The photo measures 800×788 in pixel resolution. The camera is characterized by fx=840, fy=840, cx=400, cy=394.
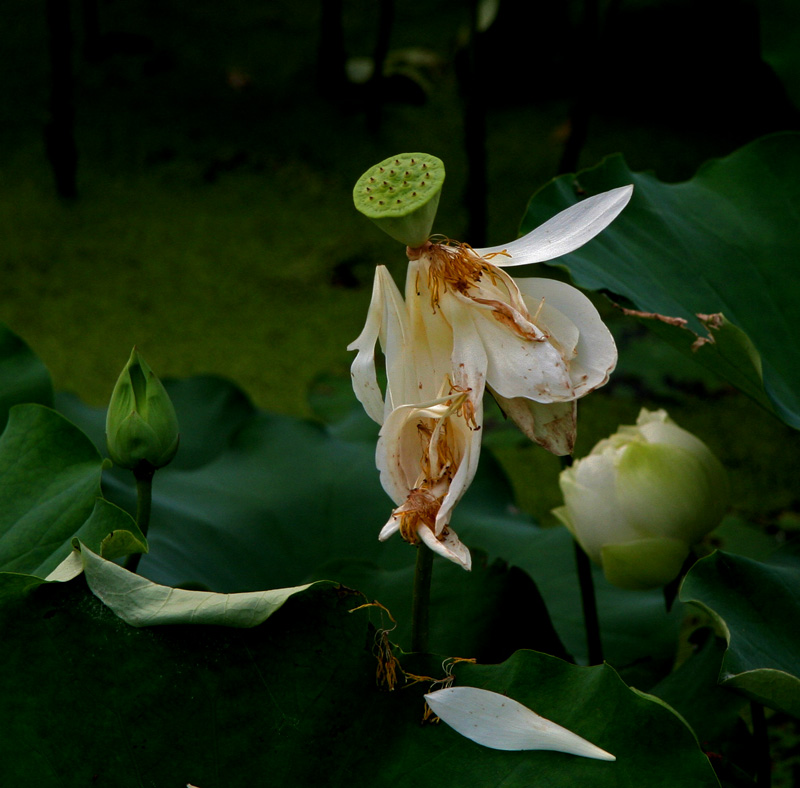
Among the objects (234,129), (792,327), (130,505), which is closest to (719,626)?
(792,327)

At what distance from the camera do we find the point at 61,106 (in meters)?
1.98

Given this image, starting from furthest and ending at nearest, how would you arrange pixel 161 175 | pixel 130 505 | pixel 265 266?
pixel 161 175, pixel 265 266, pixel 130 505

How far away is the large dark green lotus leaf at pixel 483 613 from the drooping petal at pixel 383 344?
0.78ft

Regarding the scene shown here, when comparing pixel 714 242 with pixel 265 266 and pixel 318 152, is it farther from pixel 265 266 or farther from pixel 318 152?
pixel 318 152

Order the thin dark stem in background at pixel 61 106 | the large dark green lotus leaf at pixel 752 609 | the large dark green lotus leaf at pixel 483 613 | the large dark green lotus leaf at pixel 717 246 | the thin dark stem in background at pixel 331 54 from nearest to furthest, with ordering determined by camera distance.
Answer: the large dark green lotus leaf at pixel 752 609
the large dark green lotus leaf at pixel 483 613
the large dark green lotus leaf at pixel 717 246
the thin dark stem in background at pixel 61 106
the thin dark stem in background at pixel 331 54

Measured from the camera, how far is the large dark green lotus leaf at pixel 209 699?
38cm

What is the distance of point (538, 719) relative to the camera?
1.18ft

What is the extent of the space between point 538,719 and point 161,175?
2142 millimetres

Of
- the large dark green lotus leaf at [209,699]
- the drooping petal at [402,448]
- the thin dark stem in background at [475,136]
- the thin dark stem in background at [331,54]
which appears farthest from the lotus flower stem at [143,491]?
the thin dark stem in background at [331,54]

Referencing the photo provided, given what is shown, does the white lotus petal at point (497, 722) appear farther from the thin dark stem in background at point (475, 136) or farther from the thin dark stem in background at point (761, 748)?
the thin dark stem in background at point (475, 136)

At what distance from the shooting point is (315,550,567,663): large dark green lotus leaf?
0.55 metres

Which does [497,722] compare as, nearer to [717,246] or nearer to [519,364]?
[519,364]

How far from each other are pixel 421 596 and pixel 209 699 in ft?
0.35

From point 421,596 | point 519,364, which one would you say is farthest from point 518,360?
point 421,596
